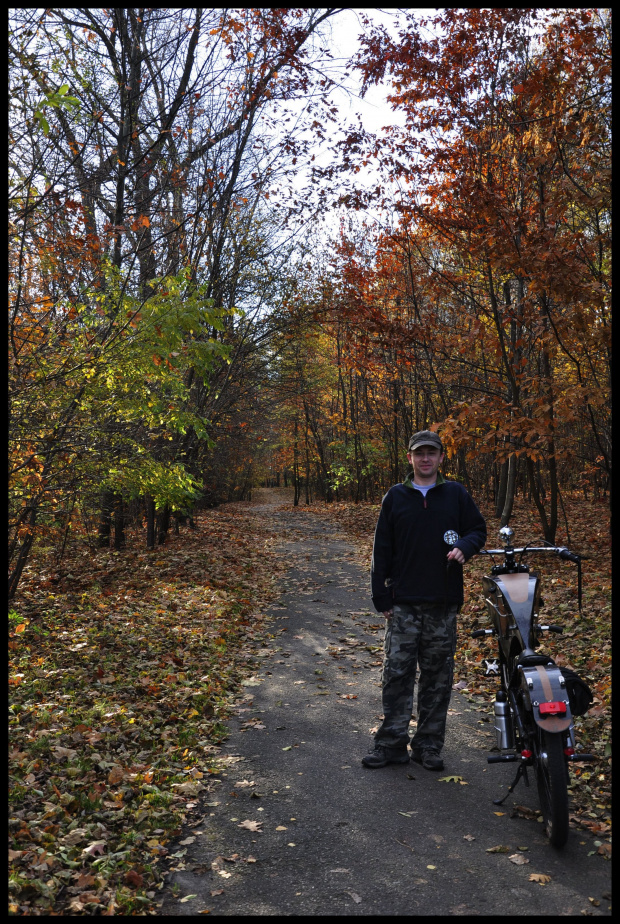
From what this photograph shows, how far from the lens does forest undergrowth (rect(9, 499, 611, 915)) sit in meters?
3.60

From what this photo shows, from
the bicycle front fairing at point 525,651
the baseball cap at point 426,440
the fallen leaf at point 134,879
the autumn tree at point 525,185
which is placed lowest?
the fallen leaf at point 134,879

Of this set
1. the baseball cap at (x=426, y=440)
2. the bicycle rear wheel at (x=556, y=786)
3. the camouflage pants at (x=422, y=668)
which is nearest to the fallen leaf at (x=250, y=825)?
the camouflage pants at (x=422, y=668)

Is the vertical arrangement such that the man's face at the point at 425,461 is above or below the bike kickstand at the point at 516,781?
above

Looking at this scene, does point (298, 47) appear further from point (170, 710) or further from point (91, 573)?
point (170, 710)

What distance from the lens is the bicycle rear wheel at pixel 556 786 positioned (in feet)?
11.4

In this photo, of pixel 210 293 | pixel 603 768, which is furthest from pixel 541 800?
pixel 210 293

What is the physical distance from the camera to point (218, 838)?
3.90m

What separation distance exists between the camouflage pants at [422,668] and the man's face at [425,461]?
101cm

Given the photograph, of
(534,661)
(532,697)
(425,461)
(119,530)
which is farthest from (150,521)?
(532,697)

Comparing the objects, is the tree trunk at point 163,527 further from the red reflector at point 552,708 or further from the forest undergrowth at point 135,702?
the red reflector at point 552,708

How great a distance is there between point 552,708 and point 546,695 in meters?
0.08

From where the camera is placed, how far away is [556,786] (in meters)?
3.49

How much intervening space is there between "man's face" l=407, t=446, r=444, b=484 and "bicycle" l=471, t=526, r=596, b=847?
2.61 feet

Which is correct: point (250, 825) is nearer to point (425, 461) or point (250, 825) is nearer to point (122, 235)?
point (425, 461)
